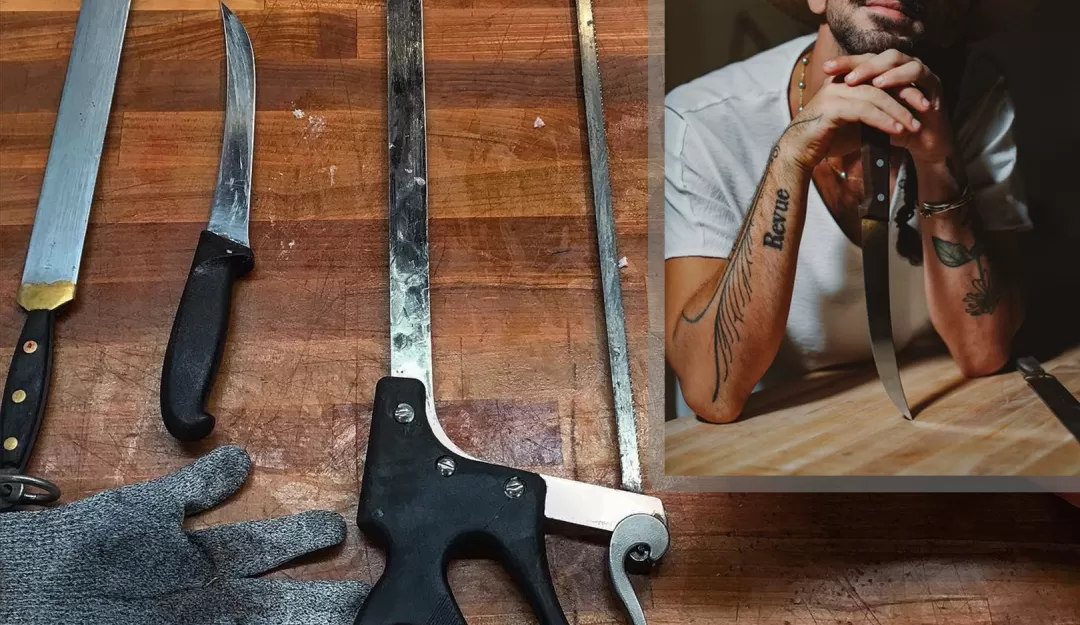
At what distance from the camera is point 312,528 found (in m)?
0.55

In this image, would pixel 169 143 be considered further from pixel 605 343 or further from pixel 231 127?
pixel 605 343

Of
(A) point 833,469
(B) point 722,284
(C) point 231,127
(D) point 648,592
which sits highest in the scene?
(C) point 231,127

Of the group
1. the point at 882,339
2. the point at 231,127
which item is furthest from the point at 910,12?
the point at 231,127

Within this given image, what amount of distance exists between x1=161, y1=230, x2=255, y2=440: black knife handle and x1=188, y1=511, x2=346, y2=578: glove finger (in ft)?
0.25

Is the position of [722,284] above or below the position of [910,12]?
below

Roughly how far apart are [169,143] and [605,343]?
41 cm

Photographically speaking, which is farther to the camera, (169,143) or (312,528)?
(169,143)

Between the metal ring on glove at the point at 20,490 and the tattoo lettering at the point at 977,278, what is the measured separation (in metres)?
0.62

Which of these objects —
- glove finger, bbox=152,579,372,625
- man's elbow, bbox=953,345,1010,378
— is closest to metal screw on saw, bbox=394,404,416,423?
glove finger, bbox=152,579,372,625

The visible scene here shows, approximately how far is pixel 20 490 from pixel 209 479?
0.41ft

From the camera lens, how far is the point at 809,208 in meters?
0.52

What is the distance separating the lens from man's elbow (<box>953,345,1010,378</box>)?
0.50 m

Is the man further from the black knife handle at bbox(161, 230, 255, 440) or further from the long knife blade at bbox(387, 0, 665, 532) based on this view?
the black knife handle at bbox(161, 230, 255, 440)

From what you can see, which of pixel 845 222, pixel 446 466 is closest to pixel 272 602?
pixel 446 466
